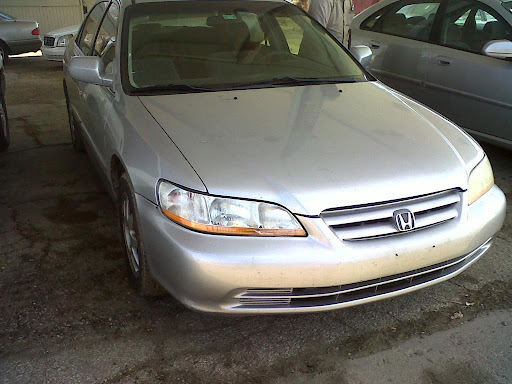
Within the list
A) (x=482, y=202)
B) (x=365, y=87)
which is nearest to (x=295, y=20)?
(x=365, y=87)

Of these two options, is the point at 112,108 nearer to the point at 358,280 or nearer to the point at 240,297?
the point at 240,297

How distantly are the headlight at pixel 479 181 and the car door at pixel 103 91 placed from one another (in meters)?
1.90

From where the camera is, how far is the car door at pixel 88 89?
3465 mm

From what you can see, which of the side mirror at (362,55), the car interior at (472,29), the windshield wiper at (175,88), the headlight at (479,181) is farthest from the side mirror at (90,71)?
the car interior at (472,29)

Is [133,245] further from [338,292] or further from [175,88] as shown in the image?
[338,292]

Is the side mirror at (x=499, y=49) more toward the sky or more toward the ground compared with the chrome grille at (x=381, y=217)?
more toward the sky

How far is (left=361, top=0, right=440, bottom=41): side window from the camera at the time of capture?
495 cm

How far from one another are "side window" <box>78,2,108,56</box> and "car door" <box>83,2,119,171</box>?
0.17 metres

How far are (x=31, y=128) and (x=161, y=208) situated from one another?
13.9 ft

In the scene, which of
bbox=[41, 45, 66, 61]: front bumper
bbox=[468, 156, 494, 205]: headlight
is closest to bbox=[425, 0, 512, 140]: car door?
bbox=[468, 156, 494, 205]: headlight

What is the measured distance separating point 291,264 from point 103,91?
1.80 metres

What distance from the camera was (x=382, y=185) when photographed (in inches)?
86.0

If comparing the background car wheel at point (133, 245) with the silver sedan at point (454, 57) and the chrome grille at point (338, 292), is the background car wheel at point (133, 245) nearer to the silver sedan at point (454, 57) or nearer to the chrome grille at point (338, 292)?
the chrome grille at point (338, 292)

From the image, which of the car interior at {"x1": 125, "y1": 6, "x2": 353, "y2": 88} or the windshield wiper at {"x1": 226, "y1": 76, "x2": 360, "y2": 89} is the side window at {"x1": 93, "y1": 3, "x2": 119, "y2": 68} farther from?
the windshield wiper at {"x1": 226, "y1": 76, "x2": 360, "y2": 89}
